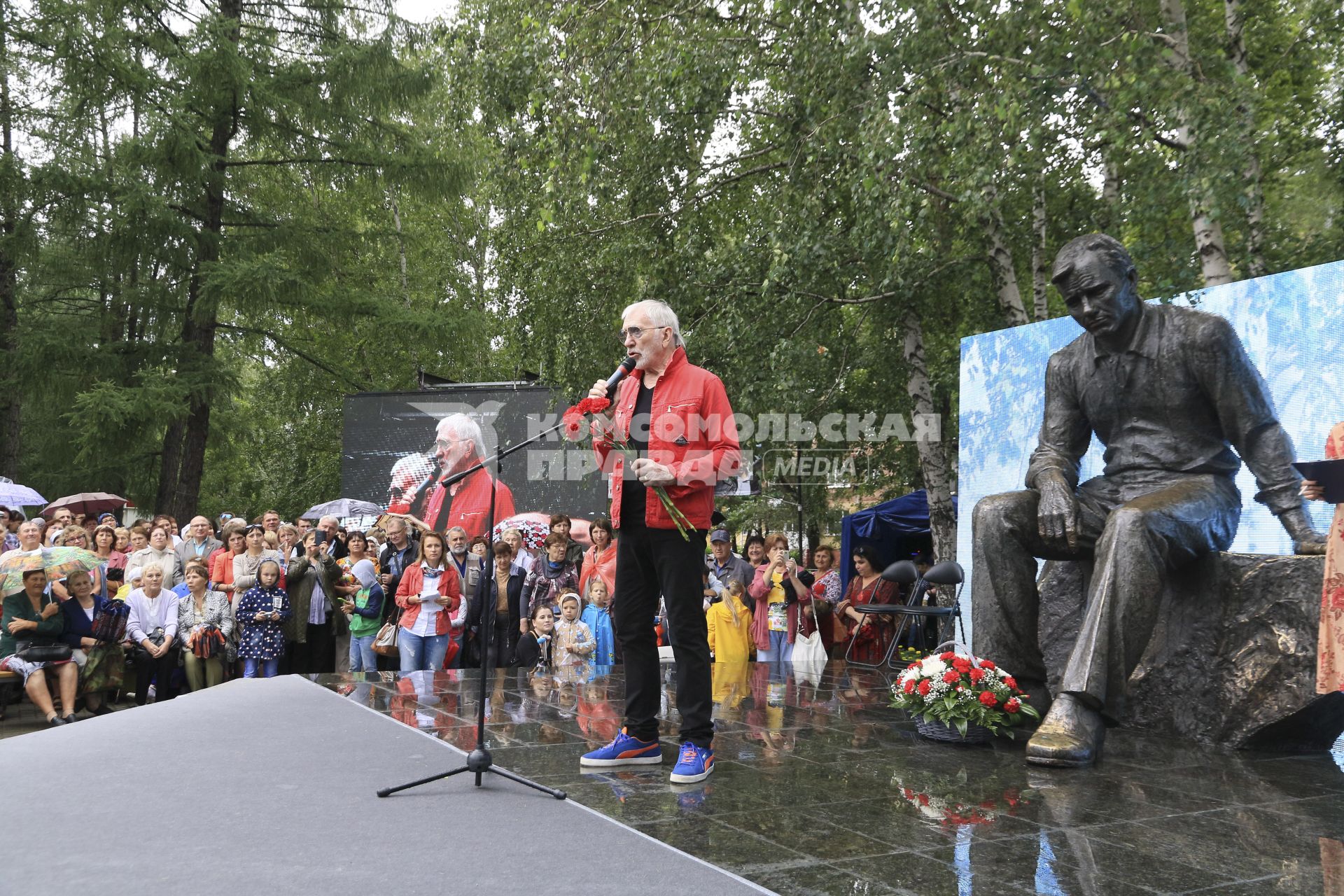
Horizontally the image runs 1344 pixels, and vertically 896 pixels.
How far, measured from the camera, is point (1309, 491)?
414 centimetres

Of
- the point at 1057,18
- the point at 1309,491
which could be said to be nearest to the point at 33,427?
the point at 1057,18

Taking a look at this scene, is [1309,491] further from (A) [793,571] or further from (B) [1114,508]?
(A) [793,571]

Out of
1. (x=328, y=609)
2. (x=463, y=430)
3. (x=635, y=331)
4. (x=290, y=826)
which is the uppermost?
(x=463, y=430)

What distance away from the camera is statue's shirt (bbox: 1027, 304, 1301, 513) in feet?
16.3

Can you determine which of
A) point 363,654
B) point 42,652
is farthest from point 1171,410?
point 42,652

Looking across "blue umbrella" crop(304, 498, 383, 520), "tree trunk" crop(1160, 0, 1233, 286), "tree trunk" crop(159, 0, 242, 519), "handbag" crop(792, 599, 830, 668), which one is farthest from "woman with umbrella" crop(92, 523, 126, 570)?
"tree trunk" crop(1160, 0, 1233, 286)

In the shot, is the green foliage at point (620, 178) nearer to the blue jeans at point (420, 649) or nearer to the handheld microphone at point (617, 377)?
the blue jeans at point (420, 649)

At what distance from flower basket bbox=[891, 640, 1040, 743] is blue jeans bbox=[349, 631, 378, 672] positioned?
5866 mm

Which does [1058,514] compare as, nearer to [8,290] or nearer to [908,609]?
[908,609]

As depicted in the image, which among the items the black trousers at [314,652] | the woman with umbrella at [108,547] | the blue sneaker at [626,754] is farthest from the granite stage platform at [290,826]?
the woman with umbrella at [108,547]

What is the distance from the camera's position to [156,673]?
9.58m

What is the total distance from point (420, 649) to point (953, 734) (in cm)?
516

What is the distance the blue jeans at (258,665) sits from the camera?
9398 mm

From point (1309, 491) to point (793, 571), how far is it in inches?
272
